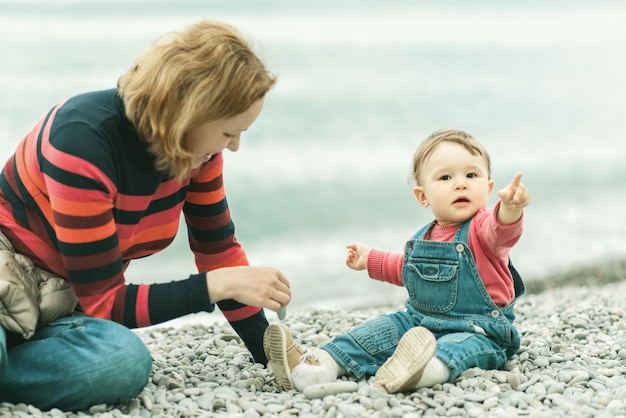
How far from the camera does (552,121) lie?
65.1 feet

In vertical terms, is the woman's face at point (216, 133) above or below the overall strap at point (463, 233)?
above

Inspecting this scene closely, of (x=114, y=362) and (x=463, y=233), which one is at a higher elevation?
(x=463, y=233)

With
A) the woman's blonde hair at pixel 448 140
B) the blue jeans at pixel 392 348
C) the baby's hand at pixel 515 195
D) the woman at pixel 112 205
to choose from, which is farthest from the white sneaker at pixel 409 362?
the woman's blonde hair at pixel 448 140

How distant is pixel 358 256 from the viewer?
4.04 metres

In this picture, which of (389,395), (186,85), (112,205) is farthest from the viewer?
(389,395)

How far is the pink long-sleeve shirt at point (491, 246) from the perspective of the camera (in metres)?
3.46

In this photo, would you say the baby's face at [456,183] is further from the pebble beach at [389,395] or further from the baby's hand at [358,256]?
the pebble beach at [389,395]

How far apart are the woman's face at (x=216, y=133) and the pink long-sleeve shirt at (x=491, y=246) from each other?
1.08 meters

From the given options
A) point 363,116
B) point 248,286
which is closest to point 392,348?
point 248,286

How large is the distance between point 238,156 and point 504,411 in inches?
456

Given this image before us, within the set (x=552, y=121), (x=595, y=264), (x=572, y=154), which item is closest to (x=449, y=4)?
(x=552, y=121)

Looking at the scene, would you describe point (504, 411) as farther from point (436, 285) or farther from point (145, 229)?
point (145, 229)

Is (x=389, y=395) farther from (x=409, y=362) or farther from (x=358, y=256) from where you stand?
(x=358, y=256)

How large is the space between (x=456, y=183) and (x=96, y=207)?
1.54m
